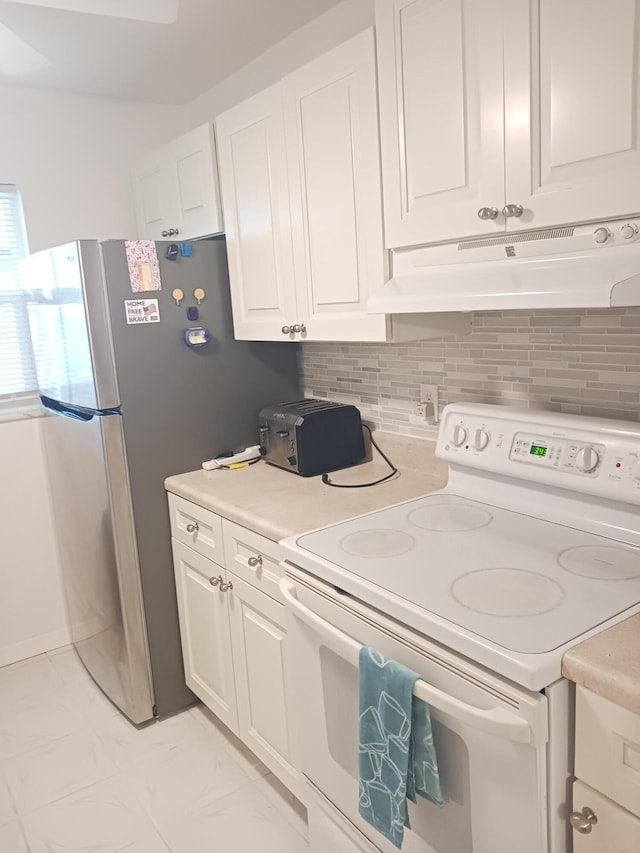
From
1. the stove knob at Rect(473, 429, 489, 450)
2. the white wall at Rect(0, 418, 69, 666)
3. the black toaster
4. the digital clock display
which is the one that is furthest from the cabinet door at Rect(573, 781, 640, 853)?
the white wall at Rect(0, 418, 69, 666)

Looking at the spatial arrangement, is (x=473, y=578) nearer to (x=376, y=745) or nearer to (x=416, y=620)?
(x=416, y=620)

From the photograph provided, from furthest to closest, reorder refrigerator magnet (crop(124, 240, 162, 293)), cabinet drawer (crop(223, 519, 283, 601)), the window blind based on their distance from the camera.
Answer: the window blind
refrigerator magnet (crop(124, 240, 162, 293))
cabinet drawer (crop(223, 519, 283, 601))

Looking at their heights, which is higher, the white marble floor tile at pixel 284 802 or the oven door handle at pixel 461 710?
the oven door handle at pixel 461 710

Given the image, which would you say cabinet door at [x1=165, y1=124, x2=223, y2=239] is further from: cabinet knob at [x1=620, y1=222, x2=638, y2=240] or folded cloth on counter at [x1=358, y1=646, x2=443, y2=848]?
folded cloth on counter at [x1=358, y1=646, x2=443, y2=848]

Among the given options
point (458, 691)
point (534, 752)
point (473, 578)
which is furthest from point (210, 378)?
point (534, 752)

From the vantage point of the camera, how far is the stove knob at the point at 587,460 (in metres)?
1.41

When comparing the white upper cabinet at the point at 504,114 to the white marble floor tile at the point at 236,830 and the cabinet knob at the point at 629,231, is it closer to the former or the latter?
the cabinet knob at the point at 629,231

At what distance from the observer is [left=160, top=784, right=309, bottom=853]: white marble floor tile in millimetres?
1831

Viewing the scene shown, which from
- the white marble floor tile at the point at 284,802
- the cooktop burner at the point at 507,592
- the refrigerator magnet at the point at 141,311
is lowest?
the white marble floor tile at the point at 284,802

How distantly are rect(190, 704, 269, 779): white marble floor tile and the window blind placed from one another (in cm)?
150

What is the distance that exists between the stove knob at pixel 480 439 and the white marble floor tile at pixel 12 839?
167 cm

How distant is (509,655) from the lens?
1009 millimetres

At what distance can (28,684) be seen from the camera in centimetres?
271

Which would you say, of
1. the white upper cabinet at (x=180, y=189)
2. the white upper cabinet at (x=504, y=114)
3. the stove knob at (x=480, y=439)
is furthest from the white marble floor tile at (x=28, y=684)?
the white upper cabinet at (x=504, y=114)
